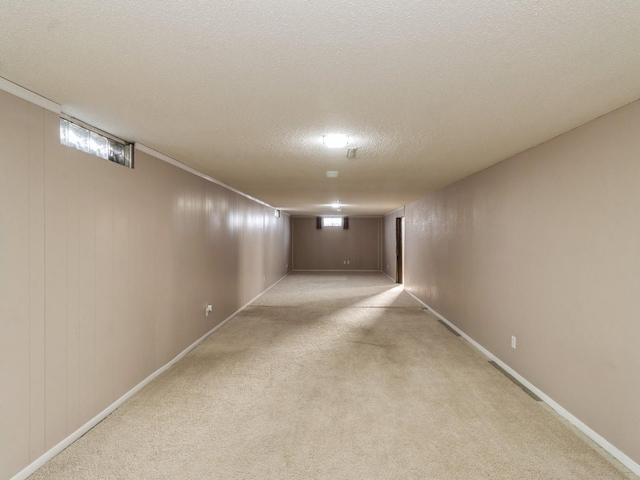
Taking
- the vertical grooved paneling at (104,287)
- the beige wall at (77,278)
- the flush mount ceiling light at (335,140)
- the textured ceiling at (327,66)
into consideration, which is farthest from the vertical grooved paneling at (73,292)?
the flush mount ceiling light at (335,140)

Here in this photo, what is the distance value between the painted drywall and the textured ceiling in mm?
7100

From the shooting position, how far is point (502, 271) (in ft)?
11.9

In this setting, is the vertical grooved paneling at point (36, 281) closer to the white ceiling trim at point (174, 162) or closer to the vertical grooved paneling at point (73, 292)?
the vertical grooved paneling at point (73, 292)

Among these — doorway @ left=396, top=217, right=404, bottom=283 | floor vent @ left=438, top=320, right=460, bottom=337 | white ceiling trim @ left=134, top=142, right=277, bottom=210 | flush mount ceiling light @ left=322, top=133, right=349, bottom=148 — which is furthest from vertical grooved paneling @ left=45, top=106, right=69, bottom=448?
doorway @ left=396, top=217, right=404, bottom=283

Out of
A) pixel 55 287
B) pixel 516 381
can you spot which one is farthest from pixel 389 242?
pixel 55 287

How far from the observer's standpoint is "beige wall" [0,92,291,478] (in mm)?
1886

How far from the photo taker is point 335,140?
113 inches

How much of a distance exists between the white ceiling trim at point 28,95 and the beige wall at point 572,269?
3.47 metres

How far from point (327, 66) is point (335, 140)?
1.23 metres

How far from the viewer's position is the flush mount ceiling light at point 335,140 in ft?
9.19

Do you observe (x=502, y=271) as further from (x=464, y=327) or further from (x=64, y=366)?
(x=64, y=366)

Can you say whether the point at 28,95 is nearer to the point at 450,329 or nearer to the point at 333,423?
the point at 333,423

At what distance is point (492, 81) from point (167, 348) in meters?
3.61

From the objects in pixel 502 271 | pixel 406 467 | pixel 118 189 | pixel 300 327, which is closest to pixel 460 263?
pixel 502 271
